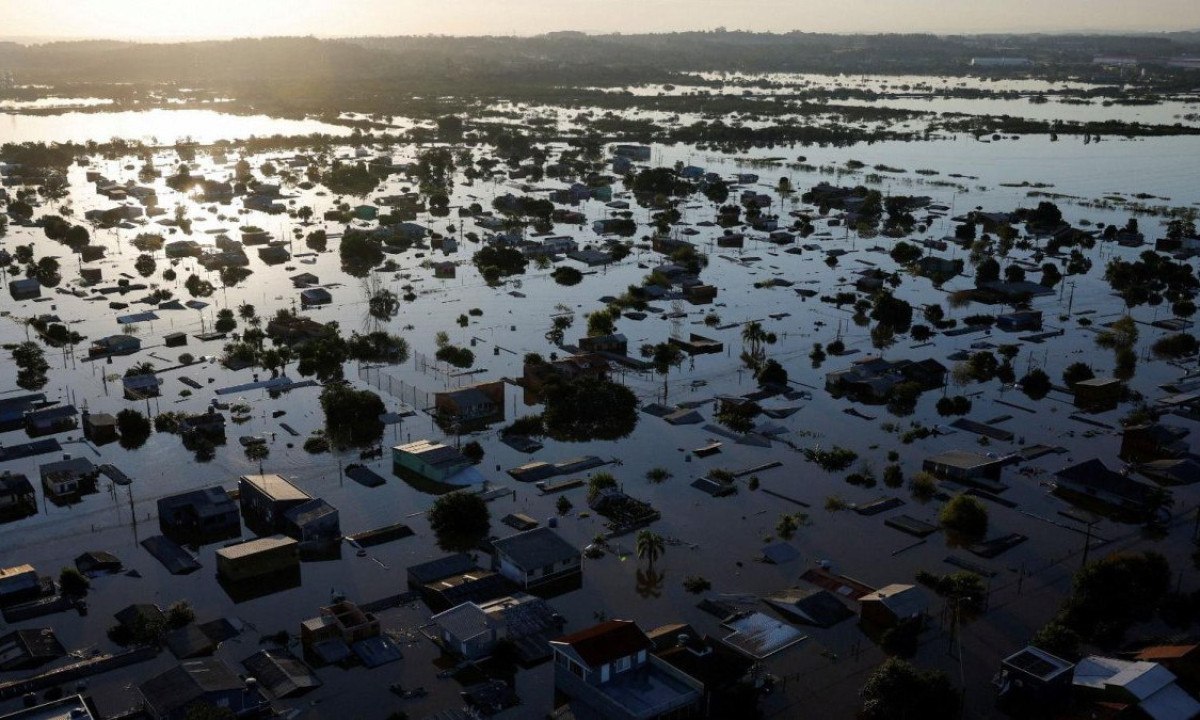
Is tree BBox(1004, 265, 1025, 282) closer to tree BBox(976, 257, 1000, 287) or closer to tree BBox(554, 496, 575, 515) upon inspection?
tree BBox(976, 257, 1000, 287)

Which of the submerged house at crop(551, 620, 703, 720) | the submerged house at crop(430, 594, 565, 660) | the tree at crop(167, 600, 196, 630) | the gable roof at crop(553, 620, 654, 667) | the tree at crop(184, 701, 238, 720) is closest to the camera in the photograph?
the tree at crop(184, 701, 238, 720)

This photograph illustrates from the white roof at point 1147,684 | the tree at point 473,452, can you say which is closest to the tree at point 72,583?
the tree at point 473,452

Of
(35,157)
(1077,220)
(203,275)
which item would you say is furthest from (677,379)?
(35,157)

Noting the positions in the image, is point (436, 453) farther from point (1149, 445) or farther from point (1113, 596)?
point (1149, 445)

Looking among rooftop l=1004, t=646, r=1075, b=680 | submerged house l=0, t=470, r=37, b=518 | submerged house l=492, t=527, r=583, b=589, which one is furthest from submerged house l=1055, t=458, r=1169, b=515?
submerged house l=0, t=470, r=37, b=518

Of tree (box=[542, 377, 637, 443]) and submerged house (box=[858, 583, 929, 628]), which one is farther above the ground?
tree (box=[542, 377, 637, 443])
